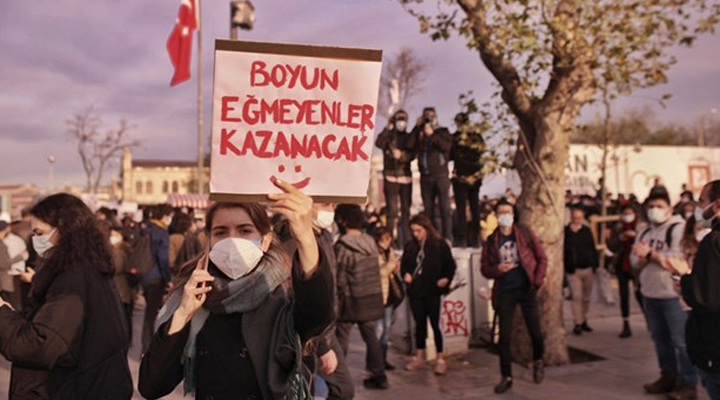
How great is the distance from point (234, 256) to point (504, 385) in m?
5.05

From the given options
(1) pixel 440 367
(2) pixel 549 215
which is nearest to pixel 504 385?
(1) pixel 440 367

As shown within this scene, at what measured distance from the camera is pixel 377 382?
280 inches

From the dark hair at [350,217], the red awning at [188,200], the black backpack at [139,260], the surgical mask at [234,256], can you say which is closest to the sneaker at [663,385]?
the dark hair at [350,217]

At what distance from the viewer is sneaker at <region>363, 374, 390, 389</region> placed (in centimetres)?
711

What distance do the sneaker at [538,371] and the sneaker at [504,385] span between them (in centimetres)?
38

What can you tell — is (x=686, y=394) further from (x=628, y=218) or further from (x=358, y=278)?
(x=628, y=218)

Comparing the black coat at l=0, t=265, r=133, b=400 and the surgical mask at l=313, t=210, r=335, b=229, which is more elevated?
the surgical mask at l=313, t=210, r=335, b=229

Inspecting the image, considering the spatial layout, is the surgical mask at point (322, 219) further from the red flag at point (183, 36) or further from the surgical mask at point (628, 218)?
the red flag at point (183, 36)

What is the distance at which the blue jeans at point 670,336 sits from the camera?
6246 mm

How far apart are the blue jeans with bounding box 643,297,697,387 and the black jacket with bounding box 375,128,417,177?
17.1 ft

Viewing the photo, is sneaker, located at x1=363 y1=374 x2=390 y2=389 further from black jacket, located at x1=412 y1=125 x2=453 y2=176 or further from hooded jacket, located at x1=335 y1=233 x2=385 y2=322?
black jacket, located at x1=412 y1=125 x2=453 y2=176

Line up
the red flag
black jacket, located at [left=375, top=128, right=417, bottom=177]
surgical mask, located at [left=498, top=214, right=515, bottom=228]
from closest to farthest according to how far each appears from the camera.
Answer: surgical mask, located at [left=498, top=214, right=515, bottom=228]
black jacket, located at [left=375, top=128, right=417, bottom=177]
the red flag

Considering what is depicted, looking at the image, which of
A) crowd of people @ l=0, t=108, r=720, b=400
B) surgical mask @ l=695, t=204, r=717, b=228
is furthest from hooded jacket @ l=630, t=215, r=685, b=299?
surgical mask @ l=695, t=204, r=717, b=228

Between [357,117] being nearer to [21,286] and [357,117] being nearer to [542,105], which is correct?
[542,105]
